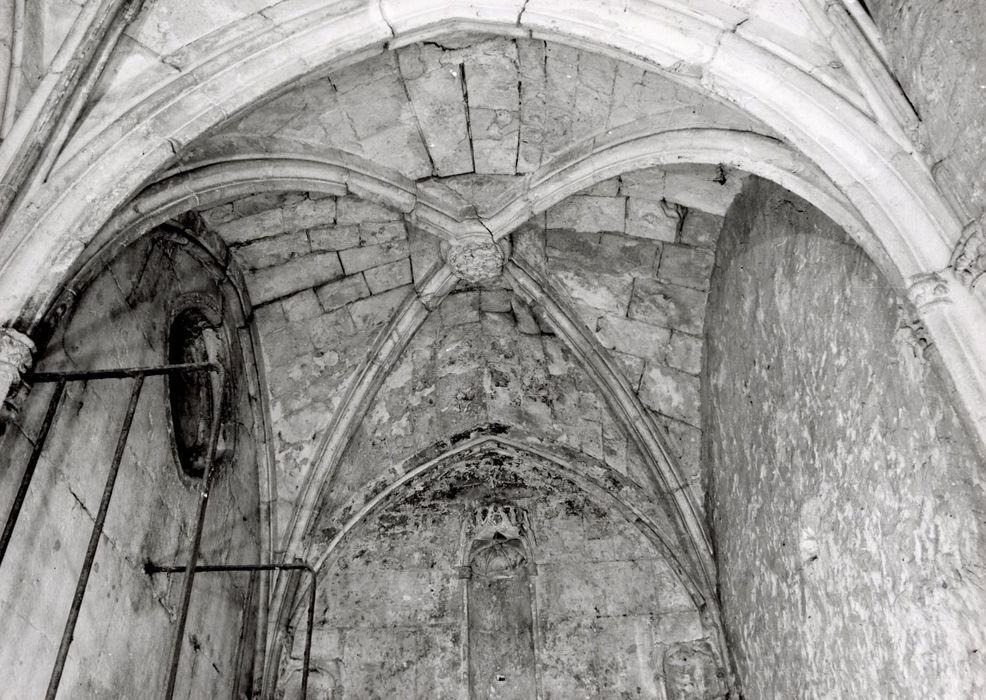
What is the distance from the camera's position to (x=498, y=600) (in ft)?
23.3

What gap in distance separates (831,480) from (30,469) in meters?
3.44

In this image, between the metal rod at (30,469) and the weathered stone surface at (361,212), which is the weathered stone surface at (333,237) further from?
the metal rod at (30,469)

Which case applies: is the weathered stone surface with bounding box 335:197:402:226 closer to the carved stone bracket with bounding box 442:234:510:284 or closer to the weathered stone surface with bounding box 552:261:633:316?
the carved stone bracket with bounding box 442:234:510:284

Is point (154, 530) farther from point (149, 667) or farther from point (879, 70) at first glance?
point (879, 70)

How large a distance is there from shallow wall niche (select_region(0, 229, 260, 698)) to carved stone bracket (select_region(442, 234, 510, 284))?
1473 millimetres

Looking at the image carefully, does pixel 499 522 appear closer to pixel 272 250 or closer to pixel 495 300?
pixel 495 300

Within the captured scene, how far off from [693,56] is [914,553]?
7.56 ft

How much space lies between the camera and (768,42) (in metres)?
4.39

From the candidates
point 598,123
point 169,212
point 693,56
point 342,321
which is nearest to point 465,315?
point 342,321

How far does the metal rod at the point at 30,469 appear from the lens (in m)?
3.69

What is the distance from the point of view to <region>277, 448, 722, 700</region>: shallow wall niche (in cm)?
669

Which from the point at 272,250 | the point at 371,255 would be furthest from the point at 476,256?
the point at 272,250

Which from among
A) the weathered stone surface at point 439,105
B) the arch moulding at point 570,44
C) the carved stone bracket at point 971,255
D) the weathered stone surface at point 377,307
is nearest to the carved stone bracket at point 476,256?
the weathered stone surface at point 439,105

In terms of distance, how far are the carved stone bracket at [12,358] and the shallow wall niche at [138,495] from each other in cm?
22
